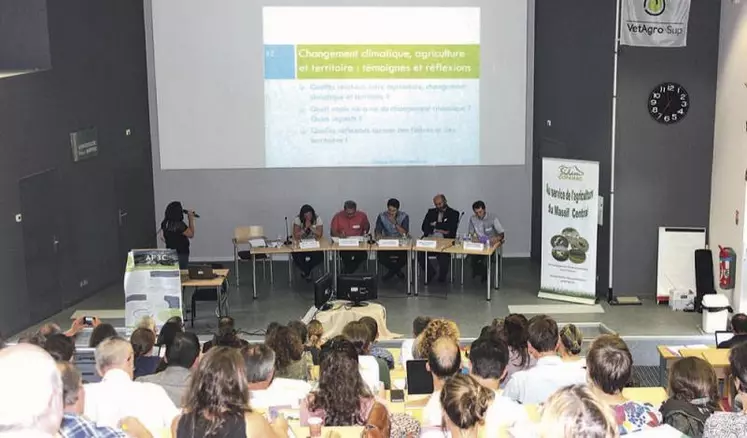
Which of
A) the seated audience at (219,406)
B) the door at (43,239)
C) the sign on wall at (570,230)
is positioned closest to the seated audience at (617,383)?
the seated audience at (219,406)

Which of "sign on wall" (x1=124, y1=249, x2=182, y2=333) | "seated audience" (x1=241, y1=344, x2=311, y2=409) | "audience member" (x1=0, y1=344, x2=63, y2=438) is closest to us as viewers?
Answer: "audience member" (x1=0, y1=344, x2=63, y2=438)

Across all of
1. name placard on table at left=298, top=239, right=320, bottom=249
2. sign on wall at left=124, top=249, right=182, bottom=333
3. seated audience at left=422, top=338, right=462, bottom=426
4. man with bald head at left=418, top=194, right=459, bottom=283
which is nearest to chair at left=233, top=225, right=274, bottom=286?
name placard on table at left=298, top=239, right=320, bottom=249

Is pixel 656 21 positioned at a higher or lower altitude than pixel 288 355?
higher

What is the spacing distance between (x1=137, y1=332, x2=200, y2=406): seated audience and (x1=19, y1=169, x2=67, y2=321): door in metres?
5.07

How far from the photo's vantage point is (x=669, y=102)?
34.6ft

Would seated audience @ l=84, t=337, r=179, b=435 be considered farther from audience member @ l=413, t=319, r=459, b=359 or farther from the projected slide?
the projected slide

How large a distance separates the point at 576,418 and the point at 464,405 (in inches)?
54.2

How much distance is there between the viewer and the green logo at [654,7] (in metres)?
10.2

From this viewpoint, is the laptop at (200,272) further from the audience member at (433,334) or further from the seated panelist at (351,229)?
the audience member at (433,334)

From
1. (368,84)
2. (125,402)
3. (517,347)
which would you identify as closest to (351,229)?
(368,84)

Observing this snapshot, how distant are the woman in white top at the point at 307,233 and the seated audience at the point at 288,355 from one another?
5.84 metres

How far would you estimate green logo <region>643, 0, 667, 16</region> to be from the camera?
33.4ft

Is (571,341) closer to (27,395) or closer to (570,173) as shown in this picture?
(27,395)

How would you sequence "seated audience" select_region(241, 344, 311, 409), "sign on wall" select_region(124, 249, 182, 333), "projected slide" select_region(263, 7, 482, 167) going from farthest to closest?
"projected slide" select_region(263, 7, 482, 167) < "sign on wall" select_region(124, 249, 182, 333) < "seated audience" select_region(241, 344, 311, 409)
